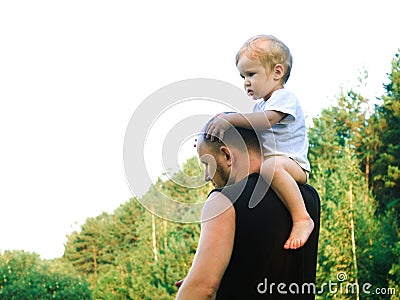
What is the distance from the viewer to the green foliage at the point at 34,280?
2741 centimetres

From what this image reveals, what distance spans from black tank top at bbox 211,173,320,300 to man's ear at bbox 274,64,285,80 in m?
0.70

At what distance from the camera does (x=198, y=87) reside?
7.37 feet

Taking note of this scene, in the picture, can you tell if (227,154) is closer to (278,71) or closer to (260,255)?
(260,255)

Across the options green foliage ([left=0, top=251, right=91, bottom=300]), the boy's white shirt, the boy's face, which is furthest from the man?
green foliage ([left=0, top=251, right=91, bottom=300])

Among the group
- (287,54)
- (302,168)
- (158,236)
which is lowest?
(302,168)

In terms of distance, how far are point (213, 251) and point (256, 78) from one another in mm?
933

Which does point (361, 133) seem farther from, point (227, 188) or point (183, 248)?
point (227, 188)

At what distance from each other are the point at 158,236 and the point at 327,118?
24.7 feet

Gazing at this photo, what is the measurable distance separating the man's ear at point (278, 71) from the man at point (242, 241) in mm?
603

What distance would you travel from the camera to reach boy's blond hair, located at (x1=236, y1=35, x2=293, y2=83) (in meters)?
2.65

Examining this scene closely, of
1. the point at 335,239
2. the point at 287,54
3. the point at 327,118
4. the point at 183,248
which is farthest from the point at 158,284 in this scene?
the point at 287,54

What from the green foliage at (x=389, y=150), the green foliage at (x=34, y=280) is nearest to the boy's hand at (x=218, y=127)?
the green foliage at (x=389, y=150)

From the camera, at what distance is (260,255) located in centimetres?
198

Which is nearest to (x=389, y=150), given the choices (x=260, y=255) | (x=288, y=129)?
(x=288, y=129)
